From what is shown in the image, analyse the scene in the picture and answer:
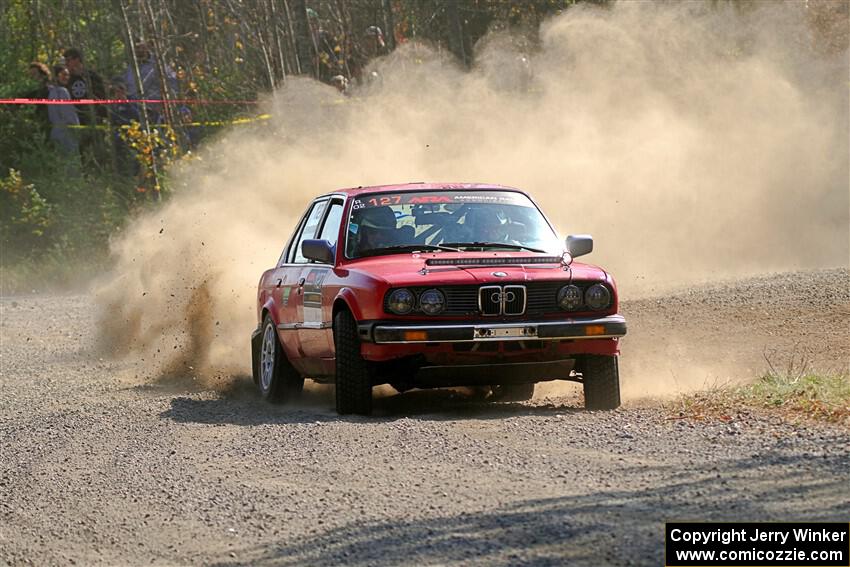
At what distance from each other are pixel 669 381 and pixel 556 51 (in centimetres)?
1419

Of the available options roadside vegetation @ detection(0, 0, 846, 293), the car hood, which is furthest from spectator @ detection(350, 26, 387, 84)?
the car hood

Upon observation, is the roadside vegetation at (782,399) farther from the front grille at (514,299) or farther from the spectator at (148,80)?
the spectator at (148,80)

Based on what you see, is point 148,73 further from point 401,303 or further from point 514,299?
point 514,299

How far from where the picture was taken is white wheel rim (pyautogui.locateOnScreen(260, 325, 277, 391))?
11625 mm

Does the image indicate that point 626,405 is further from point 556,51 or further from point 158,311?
point 556,51

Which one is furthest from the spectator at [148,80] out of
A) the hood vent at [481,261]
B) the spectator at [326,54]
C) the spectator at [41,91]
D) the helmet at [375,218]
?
the hood vent at [481,261]

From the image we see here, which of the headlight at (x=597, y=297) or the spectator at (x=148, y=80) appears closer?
the headlight at (x=597, y=297)

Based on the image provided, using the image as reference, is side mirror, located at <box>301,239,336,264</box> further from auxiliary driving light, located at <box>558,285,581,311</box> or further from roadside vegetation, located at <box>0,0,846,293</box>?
roadside vegetation, located at <box>0,0,846,293</box>

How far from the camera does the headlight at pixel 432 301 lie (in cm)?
934

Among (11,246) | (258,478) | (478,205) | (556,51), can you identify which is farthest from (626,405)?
(11,246)

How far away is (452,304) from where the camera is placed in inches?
368

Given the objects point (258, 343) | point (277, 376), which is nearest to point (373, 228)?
point (277, 376)

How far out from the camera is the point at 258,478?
7.56 metres

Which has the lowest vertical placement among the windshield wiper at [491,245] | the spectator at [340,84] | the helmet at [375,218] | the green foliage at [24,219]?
the green foliage at [24,219]
